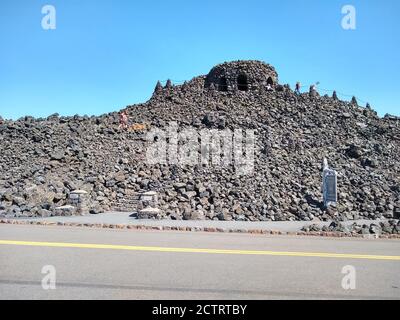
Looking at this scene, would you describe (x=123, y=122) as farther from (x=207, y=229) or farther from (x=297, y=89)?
(x=207, y=229)

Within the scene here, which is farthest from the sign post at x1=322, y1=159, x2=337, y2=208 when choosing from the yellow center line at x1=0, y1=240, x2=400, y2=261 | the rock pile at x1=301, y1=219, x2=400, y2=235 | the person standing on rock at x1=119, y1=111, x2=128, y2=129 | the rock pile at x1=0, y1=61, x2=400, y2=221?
the person standing on rock at x1=119, y1=111, x2=128, y2=129

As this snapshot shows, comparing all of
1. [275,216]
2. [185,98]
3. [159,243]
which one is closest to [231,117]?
[185,98]

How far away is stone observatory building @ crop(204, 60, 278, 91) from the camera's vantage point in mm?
36125

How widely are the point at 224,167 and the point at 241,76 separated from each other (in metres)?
17.9

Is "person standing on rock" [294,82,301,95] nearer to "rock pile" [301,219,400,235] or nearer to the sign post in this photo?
the sign post

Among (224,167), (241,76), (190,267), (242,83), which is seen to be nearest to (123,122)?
(224,167)

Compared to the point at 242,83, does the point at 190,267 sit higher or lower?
lower

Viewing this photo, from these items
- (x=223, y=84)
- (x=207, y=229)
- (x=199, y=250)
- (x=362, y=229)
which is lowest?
(x=362, y=229)

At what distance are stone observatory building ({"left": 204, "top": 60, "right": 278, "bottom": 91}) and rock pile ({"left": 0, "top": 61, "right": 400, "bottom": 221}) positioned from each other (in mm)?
110

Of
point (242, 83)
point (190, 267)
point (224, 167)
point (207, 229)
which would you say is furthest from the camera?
point (242, 83)

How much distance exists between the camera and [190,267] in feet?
20.7

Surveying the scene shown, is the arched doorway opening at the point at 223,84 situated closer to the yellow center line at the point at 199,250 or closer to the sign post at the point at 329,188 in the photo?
the sign post at the point at 329,188

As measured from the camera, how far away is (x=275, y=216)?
51.6 ft

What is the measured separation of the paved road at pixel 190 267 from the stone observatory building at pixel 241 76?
91.2 feet
